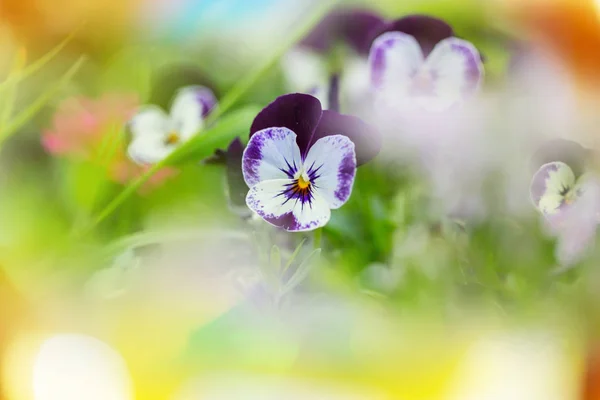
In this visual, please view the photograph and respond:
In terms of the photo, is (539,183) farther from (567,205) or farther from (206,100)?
Result: (206,100)

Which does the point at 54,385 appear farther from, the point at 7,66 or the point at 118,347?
the point at 7,66

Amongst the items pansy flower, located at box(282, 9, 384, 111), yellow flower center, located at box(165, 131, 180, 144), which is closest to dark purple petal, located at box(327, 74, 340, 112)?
pansy flower, located at box(282, 9, 384, 111)

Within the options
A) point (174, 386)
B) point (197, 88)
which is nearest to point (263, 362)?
point (174, 386)

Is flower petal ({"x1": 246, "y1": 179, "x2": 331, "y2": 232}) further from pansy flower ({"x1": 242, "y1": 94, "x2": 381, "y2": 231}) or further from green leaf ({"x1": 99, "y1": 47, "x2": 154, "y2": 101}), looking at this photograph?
green leaf ({"x1": 99, "y1": 47, "x2": 154, "y2": 101})

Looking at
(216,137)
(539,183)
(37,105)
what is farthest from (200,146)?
(539,183)

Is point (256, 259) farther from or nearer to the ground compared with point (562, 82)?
nearer to the ground
